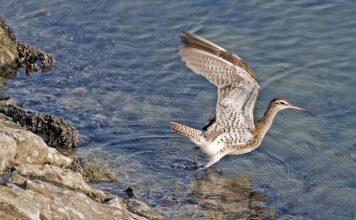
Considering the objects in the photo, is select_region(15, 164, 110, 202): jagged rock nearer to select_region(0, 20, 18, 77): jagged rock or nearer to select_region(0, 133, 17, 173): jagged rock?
select_region(0, 133, 17, 173): jagged rock

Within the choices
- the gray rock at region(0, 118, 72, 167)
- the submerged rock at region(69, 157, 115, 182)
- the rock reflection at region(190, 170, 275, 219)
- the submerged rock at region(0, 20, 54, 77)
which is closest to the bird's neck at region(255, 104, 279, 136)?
the rock reflection at region(190, 170, 275, 219)

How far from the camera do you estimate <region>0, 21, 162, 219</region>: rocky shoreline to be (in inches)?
259

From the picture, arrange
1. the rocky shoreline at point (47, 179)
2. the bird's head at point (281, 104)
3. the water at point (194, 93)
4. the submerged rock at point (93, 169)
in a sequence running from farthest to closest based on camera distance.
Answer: the bird's head at point (281, 104) → the water at point (194, 93) → the submerged rock at point (93, 169) → the rocky shoreline at point (47, 179)

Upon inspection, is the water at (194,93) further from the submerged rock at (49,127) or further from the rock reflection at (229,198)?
the submerged rock at (49,127)

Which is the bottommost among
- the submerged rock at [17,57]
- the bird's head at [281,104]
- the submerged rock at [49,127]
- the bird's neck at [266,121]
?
the bird's neck at [266,121]

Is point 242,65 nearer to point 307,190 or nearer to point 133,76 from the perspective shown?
point 307,190

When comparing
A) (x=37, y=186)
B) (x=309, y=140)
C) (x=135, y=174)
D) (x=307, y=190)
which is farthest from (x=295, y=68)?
(x=37, y=186)

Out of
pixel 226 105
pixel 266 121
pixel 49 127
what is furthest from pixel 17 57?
pixel 266 121

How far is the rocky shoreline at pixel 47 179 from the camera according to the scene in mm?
6566

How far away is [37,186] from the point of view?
6832 millimetres

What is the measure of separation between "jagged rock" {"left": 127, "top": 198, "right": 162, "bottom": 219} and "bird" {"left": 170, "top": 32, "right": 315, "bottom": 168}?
6.50 ft

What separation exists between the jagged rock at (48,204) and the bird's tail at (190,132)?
293 centimetres

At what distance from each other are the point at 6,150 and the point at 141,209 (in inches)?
67.1

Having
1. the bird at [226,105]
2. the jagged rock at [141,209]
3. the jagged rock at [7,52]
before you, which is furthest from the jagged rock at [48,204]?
the jagged rock at [7,52]
